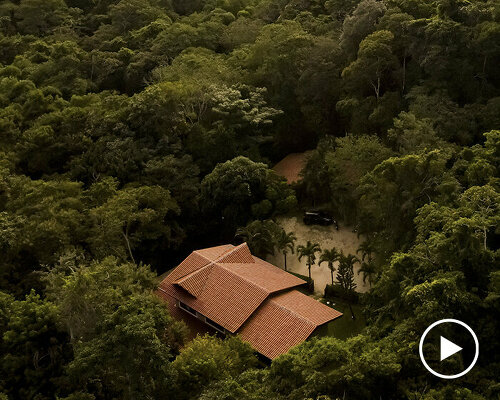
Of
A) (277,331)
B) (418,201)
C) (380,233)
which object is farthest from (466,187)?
(277,331)

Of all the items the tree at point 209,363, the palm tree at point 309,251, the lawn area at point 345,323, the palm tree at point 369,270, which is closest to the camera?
the tree at point 209,363

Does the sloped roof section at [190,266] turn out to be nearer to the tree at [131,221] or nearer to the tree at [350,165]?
the tree at [131,221]

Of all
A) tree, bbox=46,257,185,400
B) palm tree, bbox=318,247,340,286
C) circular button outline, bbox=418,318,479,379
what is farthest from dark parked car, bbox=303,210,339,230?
circular button outline, bbox=418,318,479,379

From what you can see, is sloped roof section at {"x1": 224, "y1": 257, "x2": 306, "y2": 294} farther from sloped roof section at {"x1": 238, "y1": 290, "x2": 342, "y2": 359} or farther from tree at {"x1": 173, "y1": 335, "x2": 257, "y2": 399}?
tree at {"x1": 173, "y1": 335, "x2": 257, "y2": 399}

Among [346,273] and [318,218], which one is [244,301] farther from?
[318,218]

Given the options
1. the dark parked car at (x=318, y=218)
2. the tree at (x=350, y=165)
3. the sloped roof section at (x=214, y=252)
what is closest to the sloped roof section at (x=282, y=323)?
the sloped roof section at (x=214, y=252)

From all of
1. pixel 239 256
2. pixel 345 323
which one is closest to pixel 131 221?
pixel 239 256

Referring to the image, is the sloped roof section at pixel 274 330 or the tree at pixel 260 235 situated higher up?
the tree at pixel 260 235
